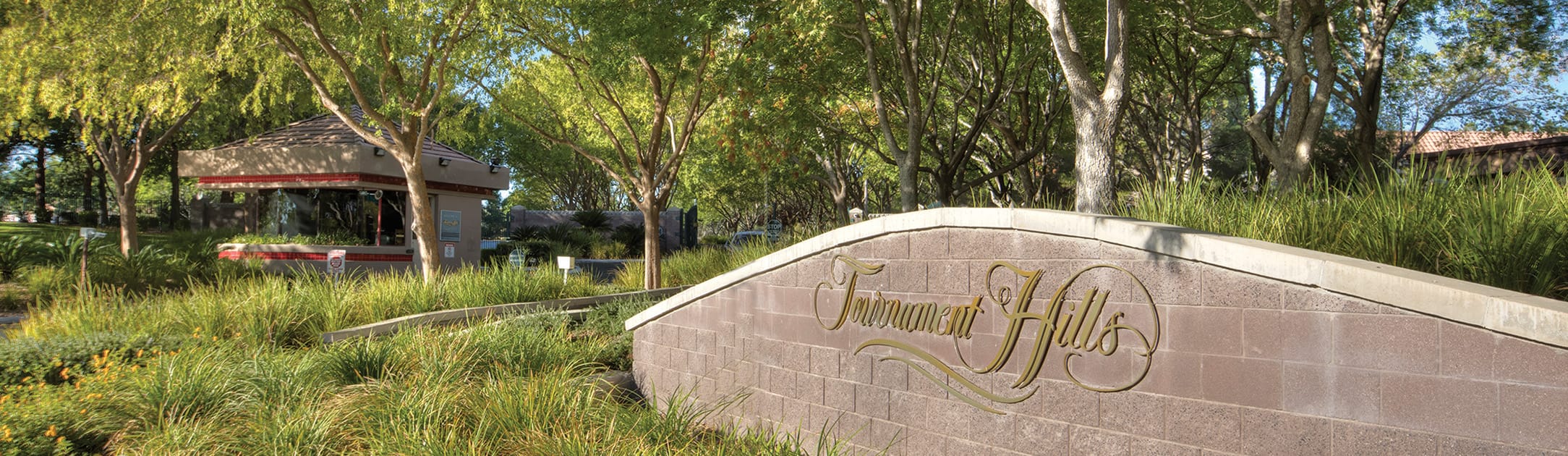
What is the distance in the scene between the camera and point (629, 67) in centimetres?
1700

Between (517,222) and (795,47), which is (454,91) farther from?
(517,222)

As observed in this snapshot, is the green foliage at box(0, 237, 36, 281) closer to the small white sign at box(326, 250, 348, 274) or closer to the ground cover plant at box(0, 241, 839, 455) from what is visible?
the small white sign at box(326, 250, 348, 274)

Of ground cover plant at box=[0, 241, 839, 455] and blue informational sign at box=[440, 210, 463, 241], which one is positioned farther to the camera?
blue informational sign at box=[440, 210, 463, 241]

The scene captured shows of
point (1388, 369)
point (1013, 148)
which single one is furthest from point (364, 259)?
point (1388, 369)

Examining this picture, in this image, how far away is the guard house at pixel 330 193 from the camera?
21.0 meters

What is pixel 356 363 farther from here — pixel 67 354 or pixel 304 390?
pixel 67 354

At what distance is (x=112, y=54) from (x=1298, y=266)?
784 inches

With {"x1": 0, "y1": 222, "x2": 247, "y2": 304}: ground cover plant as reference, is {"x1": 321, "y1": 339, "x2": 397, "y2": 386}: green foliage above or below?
below

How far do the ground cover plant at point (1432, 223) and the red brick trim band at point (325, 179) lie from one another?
19125mm

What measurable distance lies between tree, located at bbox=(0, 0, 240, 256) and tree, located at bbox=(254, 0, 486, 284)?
1.34 m

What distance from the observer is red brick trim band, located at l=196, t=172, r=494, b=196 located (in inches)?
830

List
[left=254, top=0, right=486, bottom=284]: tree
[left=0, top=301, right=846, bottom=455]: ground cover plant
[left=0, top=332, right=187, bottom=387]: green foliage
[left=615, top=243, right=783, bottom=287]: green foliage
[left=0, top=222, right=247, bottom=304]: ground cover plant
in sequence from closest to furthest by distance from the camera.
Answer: [left=0, top=301, right=846, bottom=455]: ground cover plant
[left=0, top=332, right=187, bottom=387]: green foliage
[left=254, top=0, right=486, bottom=284]: tree
[left=0, top=222, right=247, bottom=304]: ground cover plant
[left=615, top=243, right=783, bottom=287]: green foliage

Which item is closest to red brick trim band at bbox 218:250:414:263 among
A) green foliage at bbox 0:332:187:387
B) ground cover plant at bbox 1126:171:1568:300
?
green foliage at bbox 0:332:187:387

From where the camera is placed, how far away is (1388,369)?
4125 mm
